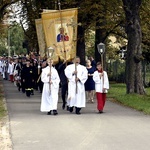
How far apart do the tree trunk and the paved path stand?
6284 mm

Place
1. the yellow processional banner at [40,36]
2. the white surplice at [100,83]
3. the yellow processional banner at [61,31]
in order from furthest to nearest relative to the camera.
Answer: the yellow processional banner at [40,36]
the yellow processional banner at [61,31]
the white surplice at [100,83]

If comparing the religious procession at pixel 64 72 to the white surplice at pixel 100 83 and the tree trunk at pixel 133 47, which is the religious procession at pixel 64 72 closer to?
the white surplice at pixel 100 83

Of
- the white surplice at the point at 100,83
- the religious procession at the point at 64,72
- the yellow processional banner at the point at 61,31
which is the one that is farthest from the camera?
the yellow processional banner at the point at 61,31

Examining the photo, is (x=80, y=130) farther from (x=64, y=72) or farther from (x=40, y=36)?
(x=40, y=36)

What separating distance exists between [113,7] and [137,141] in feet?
57.4

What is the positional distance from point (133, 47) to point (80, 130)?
11.9 m

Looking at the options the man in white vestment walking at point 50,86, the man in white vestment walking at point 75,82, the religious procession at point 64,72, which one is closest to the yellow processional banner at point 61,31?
the religious procession at point 64,72

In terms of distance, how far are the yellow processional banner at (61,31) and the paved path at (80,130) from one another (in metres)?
3.74

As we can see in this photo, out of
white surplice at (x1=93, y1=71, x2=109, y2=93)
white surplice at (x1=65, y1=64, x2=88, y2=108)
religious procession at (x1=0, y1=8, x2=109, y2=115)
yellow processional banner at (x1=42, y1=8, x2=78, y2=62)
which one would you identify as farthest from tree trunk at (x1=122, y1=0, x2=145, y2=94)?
white surplice at (x1=65, y1=64, x2=88, y2=108)

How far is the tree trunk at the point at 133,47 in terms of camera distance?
77.7 ft

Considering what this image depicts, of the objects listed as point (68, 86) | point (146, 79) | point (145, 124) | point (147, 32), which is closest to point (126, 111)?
point (68, 86)

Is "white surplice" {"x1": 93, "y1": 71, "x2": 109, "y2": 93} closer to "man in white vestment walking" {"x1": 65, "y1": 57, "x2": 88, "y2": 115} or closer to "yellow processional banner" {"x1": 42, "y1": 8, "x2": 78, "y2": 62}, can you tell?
"man in white vestment walking" {"x1": 65, "y1": 57, "x2": 88, "y2": 115}

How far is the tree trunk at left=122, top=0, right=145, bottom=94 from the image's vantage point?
23691mm

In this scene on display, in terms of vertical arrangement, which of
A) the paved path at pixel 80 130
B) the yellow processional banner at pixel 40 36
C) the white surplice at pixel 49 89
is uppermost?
the yellow processional banner at pixel 40 36
